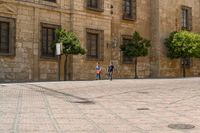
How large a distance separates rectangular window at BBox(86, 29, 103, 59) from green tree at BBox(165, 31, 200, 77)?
25.5ft

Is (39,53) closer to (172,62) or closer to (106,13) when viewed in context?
(106,13)

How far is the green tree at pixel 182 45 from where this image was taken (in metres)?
32.8

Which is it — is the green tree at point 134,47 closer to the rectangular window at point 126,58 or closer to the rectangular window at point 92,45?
the rectangular window at point 126,58

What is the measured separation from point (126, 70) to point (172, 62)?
236 inches

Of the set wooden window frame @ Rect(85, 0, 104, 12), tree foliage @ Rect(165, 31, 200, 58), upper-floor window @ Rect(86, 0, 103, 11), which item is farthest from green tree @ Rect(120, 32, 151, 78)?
tree foliage @ Rect(165, 31, 200, 58)

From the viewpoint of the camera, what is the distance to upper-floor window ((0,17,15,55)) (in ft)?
75.4

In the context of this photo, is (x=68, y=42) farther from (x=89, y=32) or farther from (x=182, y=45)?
(x=182, y=45)

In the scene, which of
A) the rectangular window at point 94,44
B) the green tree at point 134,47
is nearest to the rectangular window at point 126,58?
the green tree at point 134,47

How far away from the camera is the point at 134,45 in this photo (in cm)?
2884

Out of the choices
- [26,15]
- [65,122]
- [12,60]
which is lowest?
[65,122]

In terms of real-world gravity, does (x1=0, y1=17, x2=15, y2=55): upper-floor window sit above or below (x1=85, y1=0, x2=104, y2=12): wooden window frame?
below

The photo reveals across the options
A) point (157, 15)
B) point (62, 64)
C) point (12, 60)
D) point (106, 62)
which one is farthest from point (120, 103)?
point (157, 15)

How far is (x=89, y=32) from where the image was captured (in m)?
27.5

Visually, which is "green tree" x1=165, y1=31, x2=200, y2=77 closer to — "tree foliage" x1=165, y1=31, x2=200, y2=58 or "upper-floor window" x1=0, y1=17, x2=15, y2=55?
"tree foliage" x1=165, y1=31, x2=200, y2=58
